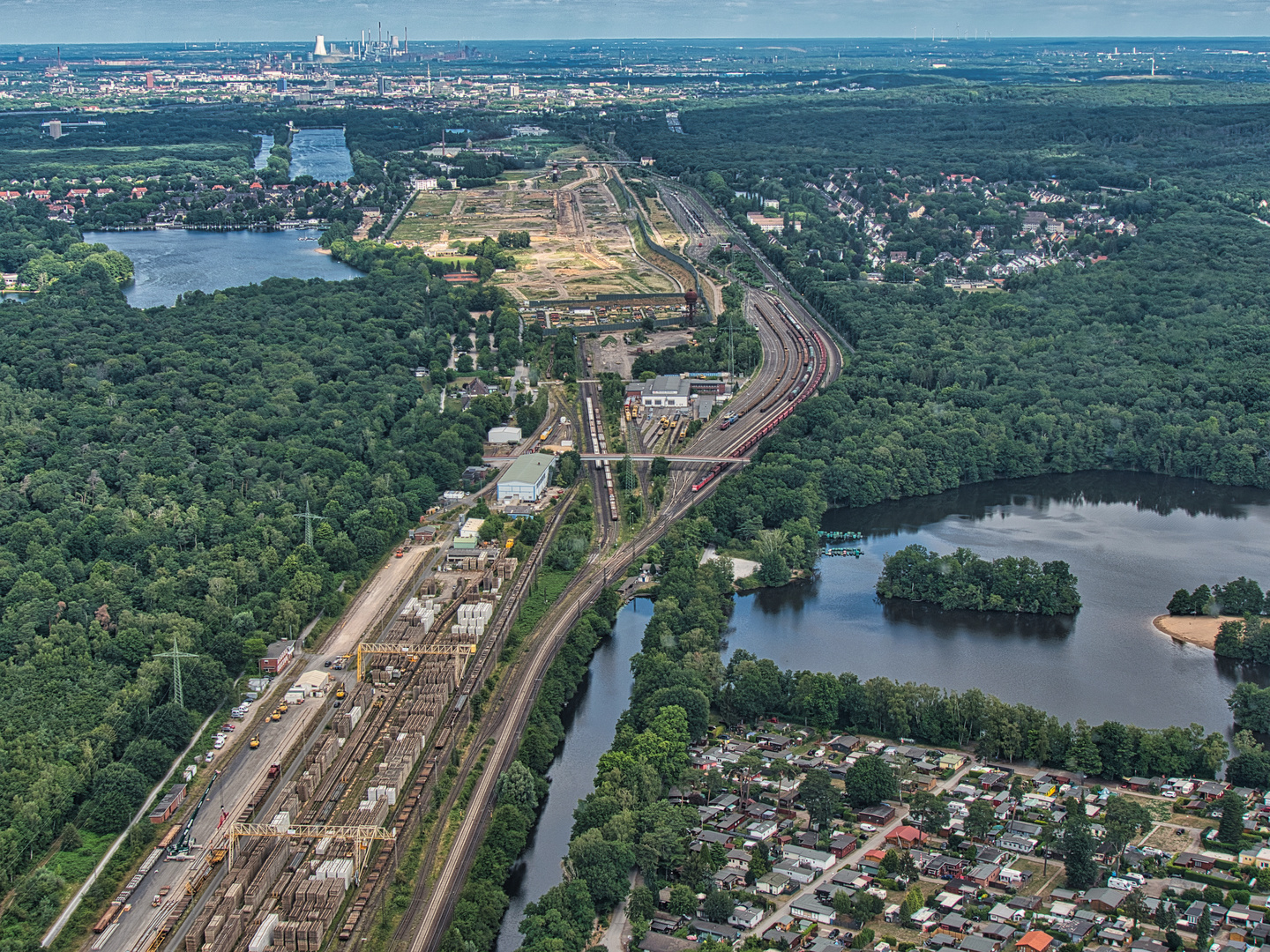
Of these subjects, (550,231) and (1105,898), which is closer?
(1105,898)

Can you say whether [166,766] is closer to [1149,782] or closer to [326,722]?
[326,722]

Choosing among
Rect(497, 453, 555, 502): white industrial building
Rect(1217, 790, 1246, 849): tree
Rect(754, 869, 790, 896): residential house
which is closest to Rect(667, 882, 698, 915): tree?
Rect(754, 869, 790, 896): residential house

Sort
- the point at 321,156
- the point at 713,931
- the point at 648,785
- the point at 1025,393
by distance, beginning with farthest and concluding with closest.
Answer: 1. the point at 321,156
2. the point at 1025,393
3. the point at 648,785
4. the point at 713,931

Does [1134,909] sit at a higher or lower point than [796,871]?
higher

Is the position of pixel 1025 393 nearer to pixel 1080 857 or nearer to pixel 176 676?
pixel 1080 857

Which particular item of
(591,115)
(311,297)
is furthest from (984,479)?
(591,115)

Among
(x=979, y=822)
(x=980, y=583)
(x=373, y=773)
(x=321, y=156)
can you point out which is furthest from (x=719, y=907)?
(x=321, y=156)
